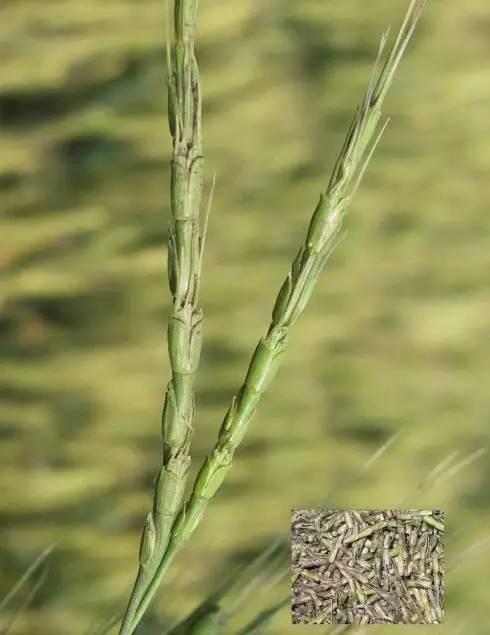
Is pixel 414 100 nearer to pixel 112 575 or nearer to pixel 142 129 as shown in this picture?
pixel 142 129

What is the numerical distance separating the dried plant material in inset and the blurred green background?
23mm

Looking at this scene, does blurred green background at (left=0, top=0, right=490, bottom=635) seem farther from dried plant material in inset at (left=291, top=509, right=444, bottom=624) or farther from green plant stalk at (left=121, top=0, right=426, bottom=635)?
green plant stalk at (left=121, top=0, right=426, bottom=635)

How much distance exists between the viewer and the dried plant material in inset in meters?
1.07

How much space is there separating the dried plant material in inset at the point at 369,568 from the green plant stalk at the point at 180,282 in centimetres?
38

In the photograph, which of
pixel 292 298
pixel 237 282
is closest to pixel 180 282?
pixel 292 298

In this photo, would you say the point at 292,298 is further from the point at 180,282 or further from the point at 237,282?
the point at 237,282

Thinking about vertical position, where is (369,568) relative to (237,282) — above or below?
below

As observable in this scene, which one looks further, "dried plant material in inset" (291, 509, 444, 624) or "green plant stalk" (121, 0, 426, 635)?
"dried plant material in inset" (291, 509, 444, 624)

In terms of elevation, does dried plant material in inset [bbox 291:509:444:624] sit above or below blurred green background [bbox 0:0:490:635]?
below

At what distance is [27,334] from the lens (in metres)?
1.11

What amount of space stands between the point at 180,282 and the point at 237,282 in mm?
412

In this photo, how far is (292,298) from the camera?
691 millimetres

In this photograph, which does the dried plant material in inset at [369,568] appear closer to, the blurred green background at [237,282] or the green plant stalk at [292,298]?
the blurred green background at [237,282]

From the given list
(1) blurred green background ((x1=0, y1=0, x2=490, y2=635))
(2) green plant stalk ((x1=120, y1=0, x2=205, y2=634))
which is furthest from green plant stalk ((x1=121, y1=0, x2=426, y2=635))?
(1) blurred green background ((x1=0, y1=0, x2=490, y2=635))
